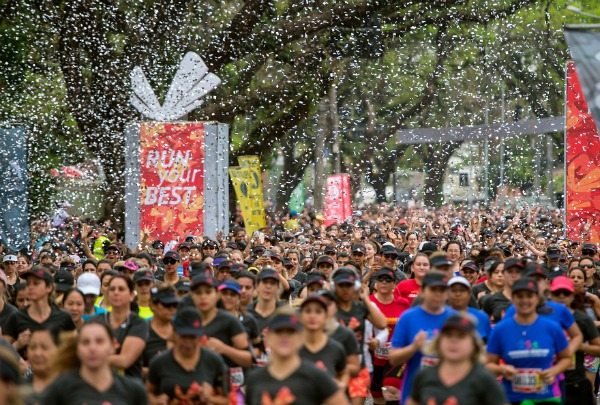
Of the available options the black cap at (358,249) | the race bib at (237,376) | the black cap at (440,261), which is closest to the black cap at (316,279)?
the black cap at (440,261)

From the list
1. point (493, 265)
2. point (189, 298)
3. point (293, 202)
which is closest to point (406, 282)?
point (493, 265)

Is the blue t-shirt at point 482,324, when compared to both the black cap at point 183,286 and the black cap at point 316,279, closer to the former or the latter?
the black cap at point 316,279

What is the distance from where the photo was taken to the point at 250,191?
26578 millimetres

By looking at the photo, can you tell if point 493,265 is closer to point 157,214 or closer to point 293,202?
point 157,214

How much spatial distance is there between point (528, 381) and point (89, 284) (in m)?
3.92

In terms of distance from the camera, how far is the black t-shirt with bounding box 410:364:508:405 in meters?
7.93

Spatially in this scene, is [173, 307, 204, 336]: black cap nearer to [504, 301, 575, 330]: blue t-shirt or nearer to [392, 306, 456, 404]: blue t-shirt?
[392, 306, 456, 404]: blue t-shirt

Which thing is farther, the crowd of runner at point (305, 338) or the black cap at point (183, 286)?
the black cap at point (183, 286)

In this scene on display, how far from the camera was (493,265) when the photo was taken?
44.3ft

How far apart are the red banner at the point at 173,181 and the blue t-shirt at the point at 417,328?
11.5m

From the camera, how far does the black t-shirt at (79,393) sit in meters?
7.81

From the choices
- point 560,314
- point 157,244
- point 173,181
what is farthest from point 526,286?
point 173,181

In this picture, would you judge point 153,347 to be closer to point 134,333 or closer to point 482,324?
point 134,333

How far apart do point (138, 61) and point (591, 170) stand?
38.8 feet
